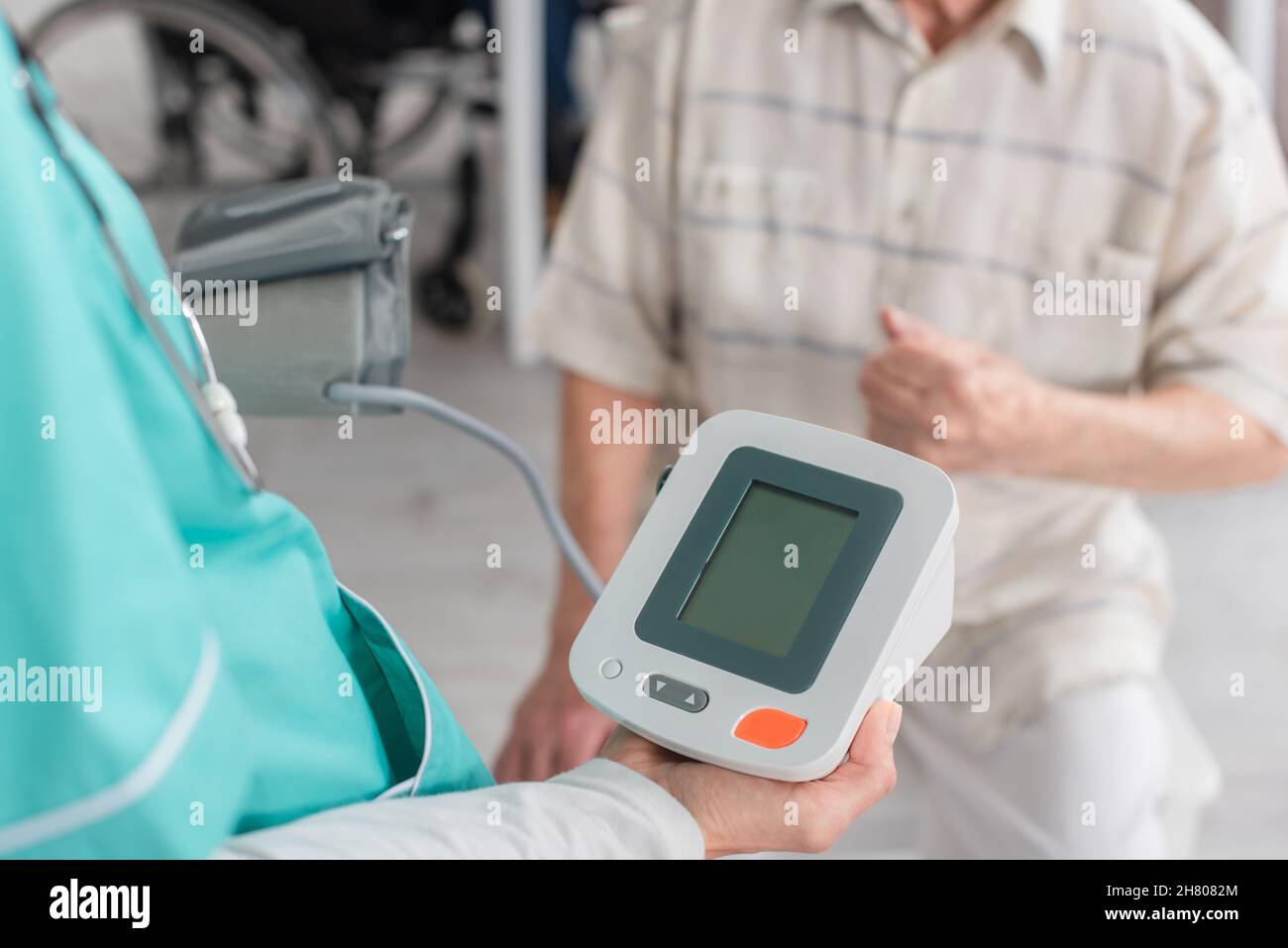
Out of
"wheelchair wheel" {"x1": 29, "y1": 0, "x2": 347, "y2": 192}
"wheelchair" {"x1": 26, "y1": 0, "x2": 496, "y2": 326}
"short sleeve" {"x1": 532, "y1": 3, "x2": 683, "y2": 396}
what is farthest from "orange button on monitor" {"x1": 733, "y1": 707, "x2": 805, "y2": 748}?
"wheelchair wheel" {"x1": 29, "y1": 0, "x2": 347, "y2": 192}

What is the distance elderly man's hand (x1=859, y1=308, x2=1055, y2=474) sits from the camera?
639 mm

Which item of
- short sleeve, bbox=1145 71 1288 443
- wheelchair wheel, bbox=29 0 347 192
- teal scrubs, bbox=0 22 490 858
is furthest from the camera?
wheelchair wheel, bbox=29 0 347 192

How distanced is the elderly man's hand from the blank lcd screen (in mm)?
180

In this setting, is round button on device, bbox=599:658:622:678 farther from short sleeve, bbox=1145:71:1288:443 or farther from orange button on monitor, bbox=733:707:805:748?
short sleeve, bbox=1145:71:1288:443

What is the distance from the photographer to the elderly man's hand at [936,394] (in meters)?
0.64

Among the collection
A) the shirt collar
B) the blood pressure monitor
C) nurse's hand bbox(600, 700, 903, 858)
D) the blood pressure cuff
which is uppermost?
the shirt collar

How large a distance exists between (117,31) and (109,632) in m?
2.68

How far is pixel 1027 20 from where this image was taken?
80 centimetres

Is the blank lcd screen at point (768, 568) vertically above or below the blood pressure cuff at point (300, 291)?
below

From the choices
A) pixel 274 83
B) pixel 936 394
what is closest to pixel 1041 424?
pixel 936 394

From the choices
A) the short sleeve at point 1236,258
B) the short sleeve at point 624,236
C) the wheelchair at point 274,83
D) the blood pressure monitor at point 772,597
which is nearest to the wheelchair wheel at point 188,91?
the wheelchair at point 274,83

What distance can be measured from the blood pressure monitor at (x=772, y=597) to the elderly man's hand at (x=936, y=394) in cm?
17

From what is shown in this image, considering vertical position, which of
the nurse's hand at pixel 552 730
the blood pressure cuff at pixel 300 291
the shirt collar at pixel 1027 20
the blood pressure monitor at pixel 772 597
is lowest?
the nurse's hand at pixel 552 730

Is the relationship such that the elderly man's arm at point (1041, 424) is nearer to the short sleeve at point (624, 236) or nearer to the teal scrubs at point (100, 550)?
the short sleeve at point (624, 236)
